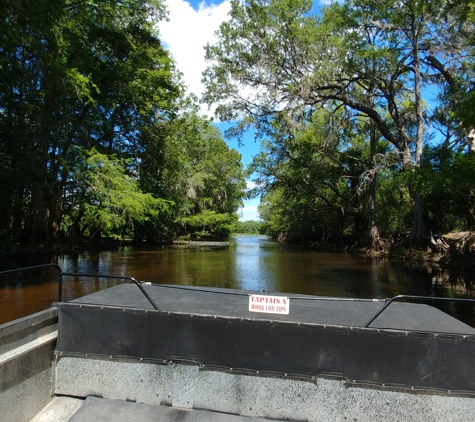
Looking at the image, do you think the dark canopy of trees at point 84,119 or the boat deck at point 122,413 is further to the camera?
the dark canopy of trees at point 84,119

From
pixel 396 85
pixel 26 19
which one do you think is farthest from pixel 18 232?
pixel 396 85

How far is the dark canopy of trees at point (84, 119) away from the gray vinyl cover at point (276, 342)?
926 centimetres

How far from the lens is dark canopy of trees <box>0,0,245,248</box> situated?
15602 millimetres

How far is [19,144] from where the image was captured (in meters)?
17.2

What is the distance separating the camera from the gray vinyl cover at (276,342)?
8.45ft

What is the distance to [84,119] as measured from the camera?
22.5 m

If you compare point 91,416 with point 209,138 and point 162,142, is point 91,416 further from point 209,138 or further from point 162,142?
point 209,138

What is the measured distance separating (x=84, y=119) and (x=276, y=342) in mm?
23346

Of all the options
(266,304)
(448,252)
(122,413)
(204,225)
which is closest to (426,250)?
(448,252)

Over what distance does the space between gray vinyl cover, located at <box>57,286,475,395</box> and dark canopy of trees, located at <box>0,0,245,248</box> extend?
9262mm

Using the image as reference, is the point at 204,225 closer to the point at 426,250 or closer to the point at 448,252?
the point at 426,250

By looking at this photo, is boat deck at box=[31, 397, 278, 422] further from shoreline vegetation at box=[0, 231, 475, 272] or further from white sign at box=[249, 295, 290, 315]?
shoreline vegetation at box=[0, 231, 475, 272]

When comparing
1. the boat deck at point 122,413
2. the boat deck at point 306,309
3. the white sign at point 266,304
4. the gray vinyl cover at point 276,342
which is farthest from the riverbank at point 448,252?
the boat deck at point 122,413

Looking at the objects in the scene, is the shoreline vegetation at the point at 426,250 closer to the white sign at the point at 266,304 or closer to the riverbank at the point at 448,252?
the riverbank at the point at 448,252
